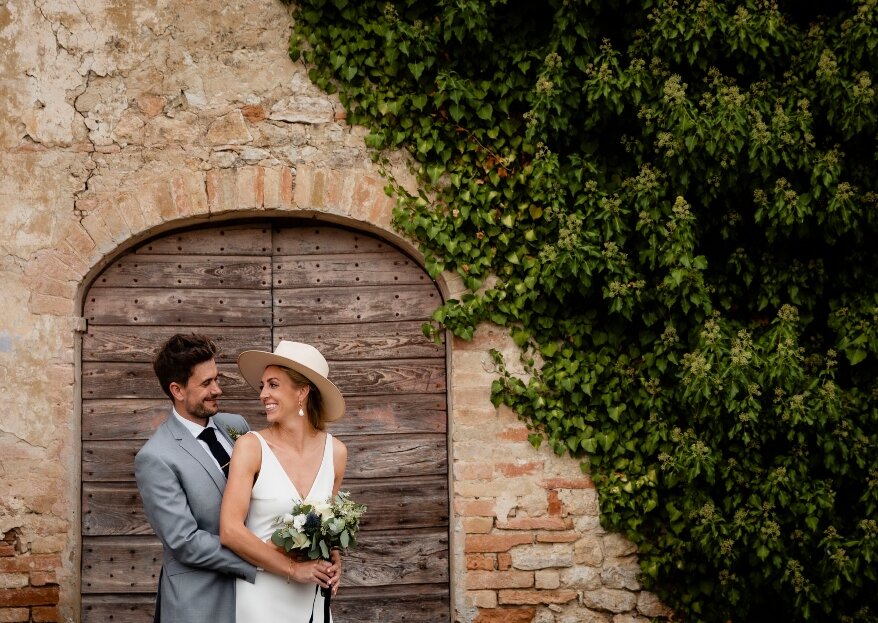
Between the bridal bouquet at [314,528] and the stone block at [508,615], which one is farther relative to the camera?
the stone block at [508,615]

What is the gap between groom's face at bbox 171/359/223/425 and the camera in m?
3.62

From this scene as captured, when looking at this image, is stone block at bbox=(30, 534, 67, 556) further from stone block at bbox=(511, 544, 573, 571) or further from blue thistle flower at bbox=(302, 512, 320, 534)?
stone block at bbox=(511, 544, 573, 571)

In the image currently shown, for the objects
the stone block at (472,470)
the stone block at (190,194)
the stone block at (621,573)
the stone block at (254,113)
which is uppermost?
the stone block at (254,113)

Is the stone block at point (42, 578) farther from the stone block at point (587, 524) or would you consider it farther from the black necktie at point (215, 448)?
the stone block at point (587, 524)

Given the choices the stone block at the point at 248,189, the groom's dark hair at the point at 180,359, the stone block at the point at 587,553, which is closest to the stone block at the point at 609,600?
the stone block at the point at 587,553

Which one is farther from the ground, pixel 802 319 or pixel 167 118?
pixel 167 118

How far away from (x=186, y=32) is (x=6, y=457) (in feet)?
8.56

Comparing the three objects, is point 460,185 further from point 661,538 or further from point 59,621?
point 59,621

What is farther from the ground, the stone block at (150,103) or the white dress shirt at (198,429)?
the stone block at (150,103)

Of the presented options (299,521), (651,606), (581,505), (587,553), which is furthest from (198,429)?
(651,606)

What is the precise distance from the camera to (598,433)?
485cm

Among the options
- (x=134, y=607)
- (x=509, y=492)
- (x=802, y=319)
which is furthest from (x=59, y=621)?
(x=802, y=319)

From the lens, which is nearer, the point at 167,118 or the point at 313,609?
the point at 313,609

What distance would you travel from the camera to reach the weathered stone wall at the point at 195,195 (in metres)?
4.79
